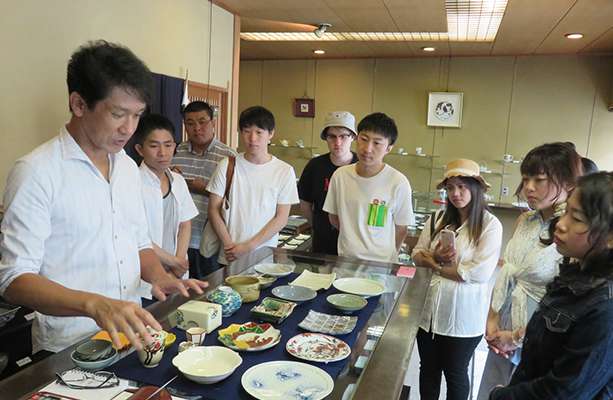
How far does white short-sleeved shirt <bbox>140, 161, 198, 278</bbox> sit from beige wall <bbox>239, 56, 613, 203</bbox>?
451 cm

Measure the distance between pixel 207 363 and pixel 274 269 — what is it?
78 centimetres

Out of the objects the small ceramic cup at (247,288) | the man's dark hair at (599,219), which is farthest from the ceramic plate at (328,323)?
the man's dark hair at (599,219)

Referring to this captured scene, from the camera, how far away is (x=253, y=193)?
2.38m

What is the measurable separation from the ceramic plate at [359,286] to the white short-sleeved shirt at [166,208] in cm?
89

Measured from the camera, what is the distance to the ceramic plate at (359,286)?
5.25 feet

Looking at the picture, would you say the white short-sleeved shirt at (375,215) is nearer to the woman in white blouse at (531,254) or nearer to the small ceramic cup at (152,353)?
the woman in white blouse at (531,254)

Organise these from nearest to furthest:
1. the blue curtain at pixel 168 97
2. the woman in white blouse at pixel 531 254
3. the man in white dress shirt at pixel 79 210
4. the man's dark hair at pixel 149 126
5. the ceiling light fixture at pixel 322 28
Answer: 1. the man in white dress shirt at pixel 79 210
2. the woman in white blouse at pixel 531 254
3. the man's dark hair at pixel 149 126
4. the blue curtain at pixel 168 97
5. the ceiling light fixture at pixel 322 28

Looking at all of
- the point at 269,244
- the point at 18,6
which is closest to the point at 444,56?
the point at 269,244

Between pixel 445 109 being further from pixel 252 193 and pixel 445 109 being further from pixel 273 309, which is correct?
pixel 273 309

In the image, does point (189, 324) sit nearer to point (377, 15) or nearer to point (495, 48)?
point (377, 15)

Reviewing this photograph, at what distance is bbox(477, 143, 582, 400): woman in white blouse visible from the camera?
1.73 meters

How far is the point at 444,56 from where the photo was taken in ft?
20.0

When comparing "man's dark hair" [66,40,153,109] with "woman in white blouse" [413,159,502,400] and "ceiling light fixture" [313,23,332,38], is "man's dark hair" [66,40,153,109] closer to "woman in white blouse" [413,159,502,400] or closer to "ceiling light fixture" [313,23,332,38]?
"woman in white blouse" [413,159,502,400]

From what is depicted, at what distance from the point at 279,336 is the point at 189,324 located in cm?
25
